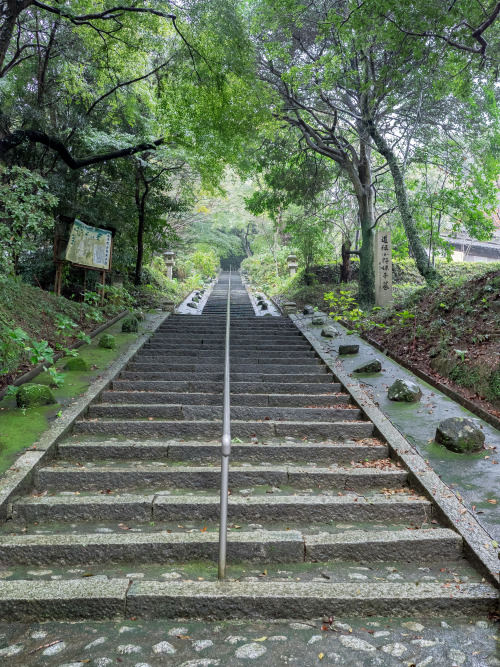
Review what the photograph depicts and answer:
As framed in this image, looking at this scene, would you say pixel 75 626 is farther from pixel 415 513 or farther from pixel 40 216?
pixel 40 216

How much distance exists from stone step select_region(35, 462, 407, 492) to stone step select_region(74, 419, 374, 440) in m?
0.82

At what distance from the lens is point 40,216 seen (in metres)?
7.67

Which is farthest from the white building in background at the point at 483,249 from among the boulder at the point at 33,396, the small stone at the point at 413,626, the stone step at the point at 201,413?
the small stone at the point at 413,626

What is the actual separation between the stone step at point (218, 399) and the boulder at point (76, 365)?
951mm

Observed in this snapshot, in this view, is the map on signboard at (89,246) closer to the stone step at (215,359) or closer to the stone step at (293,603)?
the stone step at (215,359)

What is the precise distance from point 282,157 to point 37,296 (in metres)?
8.48

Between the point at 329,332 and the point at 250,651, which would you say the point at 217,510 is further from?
the point at 329,332

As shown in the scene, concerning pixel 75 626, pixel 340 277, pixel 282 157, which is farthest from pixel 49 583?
pixel 340 277

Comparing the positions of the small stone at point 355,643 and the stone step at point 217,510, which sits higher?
the stone step at point 217,510

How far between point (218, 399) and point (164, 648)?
12.2 feet

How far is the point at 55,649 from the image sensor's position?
2533 millimetres

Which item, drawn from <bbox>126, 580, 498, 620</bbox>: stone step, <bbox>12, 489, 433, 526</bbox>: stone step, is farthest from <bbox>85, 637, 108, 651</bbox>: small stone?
<bbox>12, 489, 433, 526</bbox>: stone step

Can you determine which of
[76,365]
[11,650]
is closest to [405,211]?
[76,365]

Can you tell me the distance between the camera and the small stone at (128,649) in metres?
2.50
